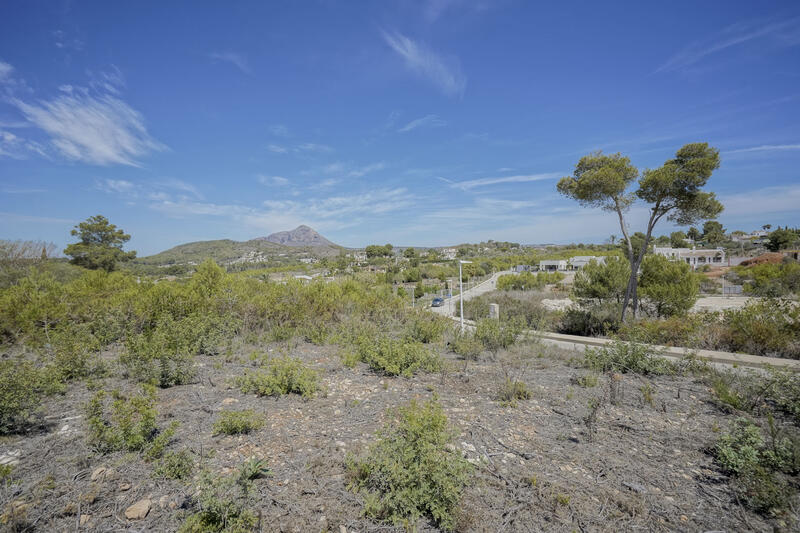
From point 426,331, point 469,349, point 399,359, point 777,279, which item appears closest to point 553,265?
point 777,279

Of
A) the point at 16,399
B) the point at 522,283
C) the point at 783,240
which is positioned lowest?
the point at 522,283

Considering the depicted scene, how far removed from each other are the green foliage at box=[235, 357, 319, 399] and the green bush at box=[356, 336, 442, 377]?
129 centimetres

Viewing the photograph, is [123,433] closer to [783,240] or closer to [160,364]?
[160,364]

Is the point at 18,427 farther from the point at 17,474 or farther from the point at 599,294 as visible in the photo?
the point at 599,294

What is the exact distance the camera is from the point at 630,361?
19.5 feet

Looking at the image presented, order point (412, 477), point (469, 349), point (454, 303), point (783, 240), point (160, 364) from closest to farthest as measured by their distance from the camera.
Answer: point (412, 477) < point (160, 364) < point (469, 349) < point (454, 303) < point (783, 240)

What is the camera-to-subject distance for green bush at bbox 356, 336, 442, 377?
221 inches

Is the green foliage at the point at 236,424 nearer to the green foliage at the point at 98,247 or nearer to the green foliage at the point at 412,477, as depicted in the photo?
the green foliage at the point at 412,477

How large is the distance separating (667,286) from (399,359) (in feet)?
50.1

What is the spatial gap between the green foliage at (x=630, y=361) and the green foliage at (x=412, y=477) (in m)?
4.56

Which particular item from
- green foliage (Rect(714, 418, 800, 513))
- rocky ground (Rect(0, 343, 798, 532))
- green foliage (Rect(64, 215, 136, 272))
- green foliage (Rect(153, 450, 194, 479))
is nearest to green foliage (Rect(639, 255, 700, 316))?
rocky ground (Rect(0, 343, 798, 532))

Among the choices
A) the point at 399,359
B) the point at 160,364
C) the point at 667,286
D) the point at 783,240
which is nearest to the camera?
the point at 160,364

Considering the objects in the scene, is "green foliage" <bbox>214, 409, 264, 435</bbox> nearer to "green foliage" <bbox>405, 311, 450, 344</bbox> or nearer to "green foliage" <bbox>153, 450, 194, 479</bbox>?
"green foliage" <bbox>153, 450, 194, 479</bbox>

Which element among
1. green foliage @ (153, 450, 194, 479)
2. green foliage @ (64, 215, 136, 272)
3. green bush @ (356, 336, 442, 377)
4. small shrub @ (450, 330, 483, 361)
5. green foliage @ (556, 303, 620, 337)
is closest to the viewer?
green foliage @ (153, 450, 194, 479)
